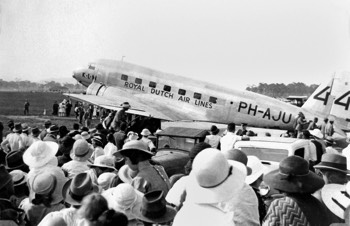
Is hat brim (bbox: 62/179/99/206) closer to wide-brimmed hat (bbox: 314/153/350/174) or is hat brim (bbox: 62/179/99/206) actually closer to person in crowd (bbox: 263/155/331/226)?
person in crowd (bbox: 263/155/331/226)

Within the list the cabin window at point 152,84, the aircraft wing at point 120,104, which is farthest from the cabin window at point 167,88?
the aircraft wing at point 120,104

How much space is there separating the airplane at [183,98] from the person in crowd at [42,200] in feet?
52.9

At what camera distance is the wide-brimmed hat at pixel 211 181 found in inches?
131

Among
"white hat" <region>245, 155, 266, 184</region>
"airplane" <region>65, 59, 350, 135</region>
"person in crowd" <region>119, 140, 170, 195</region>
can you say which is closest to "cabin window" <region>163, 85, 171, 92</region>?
"airplane" <region>65, 59, 350, 135</region>

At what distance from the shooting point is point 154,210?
3.96 meters

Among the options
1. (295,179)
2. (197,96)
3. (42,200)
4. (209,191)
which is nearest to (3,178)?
(42,200)

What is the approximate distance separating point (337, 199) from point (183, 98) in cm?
2143

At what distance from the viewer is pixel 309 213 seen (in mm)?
3779

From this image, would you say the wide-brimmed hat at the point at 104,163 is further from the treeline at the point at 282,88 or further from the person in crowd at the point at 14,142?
the treeline at the point at 282,88

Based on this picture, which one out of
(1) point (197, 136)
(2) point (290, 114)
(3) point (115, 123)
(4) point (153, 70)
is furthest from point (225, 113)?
(1) point (197, 136)

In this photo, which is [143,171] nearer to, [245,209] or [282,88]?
[245,209]

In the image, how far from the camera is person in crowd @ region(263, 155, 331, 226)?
3.76 m

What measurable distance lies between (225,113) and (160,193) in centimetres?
2058

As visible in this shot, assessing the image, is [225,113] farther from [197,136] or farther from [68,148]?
[68,148]
